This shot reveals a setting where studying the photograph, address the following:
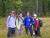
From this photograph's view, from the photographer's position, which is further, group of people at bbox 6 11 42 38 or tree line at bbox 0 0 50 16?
tree line at bbox 0 0 50 16

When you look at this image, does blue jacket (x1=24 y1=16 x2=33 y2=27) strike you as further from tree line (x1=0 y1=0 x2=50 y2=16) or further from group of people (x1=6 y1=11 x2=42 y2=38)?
tree line (x1=0 y1=0 x2=50 y2=16)

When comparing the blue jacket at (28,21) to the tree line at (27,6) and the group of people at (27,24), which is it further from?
the tree line at (27,6)

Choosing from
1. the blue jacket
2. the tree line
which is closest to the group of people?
the blue jacket

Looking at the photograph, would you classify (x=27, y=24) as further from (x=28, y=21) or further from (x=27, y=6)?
(x=27, y=6)

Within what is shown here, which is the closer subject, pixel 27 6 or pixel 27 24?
pixel 27 24

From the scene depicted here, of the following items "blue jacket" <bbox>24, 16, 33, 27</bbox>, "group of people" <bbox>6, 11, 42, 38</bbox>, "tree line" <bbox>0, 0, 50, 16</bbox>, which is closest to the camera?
"group of people" <bbox>6, 11, 42, 38</bbox>

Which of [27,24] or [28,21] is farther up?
[28,21]

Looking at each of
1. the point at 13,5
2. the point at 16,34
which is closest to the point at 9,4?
the point at 13,5

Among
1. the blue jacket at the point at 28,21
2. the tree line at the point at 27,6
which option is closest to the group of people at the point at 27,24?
the blue jacket at the point at 28,21

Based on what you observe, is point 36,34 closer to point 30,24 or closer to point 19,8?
point 30,24

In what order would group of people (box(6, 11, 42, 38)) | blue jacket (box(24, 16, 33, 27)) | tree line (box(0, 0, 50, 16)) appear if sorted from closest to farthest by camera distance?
group of people (box(6, 11, 42, 38))
blue jacket (box(24, 16, 33, 27))
tree line (box(0, 0, 50, 16))

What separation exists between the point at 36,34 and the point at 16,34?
54.1 inches

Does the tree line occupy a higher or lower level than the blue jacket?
higher

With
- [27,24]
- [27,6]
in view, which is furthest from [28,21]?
[27,6]
